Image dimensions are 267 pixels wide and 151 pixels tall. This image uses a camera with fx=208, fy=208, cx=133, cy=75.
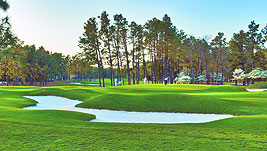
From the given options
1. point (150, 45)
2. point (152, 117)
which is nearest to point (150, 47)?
point (150, 45)

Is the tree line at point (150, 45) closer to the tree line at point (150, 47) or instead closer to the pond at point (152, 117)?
the tree line at point (150, 47)

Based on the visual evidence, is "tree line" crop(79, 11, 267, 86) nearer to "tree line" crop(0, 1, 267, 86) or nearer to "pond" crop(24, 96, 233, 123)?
"tree line" crop(0, 1, 267, 86)

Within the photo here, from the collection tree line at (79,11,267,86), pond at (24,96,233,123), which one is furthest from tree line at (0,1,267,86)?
pond at (24,96,233,123)

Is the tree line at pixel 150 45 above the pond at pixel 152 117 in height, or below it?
above

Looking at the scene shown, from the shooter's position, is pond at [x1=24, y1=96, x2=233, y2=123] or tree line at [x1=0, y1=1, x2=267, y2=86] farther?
tree line at [x1=0, y1=1, x2=267, y2=86]

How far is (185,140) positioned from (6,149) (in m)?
5.62

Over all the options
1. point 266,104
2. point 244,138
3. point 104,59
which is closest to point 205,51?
point 104,59

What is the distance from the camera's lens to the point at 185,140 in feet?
23.4

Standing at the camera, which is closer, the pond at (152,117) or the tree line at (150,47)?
the pond at (152,117)

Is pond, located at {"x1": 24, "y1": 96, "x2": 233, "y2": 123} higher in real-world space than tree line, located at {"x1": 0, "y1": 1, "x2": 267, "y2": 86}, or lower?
lower

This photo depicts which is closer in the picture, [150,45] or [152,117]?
[152,117]

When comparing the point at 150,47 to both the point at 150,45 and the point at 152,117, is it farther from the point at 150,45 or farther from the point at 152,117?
the point at 152,117

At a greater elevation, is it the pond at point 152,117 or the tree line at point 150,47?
the tree line at point 150,47

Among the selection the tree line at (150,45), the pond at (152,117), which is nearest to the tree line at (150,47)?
the tree line at (150,45)
